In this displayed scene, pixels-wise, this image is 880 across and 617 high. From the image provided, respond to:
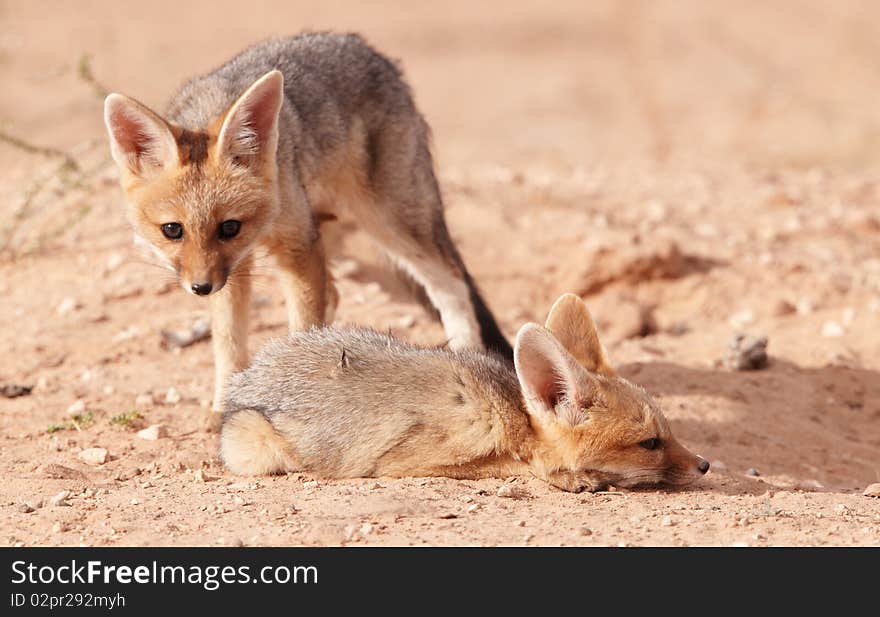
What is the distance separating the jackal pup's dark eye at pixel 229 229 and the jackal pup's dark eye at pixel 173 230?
179mm

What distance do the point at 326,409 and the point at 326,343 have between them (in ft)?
1.37

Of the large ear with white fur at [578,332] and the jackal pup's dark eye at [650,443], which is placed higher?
the large ear with white fur at [578,332]

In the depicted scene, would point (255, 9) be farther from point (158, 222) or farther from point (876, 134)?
point (158, 222)

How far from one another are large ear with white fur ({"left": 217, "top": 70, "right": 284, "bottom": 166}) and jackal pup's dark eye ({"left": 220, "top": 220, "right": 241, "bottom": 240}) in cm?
28

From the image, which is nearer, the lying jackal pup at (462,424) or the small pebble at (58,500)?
the small pebble at (58,500)

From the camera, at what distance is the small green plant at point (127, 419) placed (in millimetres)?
5504

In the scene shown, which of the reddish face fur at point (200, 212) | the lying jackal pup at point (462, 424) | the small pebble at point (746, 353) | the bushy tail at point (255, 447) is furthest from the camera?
the small pebble at point (746, 353)

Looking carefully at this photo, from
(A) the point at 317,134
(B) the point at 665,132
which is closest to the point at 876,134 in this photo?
(B) the point at 665,132

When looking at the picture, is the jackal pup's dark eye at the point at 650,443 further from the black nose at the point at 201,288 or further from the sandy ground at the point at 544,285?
the black nose at the point at 201,288

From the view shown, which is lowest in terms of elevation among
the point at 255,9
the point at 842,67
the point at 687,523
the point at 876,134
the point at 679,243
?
the point at 687,523

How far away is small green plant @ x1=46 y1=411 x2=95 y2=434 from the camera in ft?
17.9

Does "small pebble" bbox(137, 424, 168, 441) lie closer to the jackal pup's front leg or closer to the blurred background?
the jackal pup's front leg

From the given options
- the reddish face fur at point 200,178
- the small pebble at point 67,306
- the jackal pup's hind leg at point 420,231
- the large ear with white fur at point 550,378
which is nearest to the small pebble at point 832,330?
the jackal pup's hind leg at point 420,231

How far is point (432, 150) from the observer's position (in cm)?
727
